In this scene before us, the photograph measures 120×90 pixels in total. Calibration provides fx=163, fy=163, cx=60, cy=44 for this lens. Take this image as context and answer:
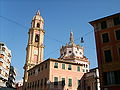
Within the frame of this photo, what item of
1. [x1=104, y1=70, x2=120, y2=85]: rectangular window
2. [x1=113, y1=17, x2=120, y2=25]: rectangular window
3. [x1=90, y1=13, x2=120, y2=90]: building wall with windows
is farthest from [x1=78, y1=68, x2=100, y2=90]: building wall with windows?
[x1=113, y1=17, x2=120, y2=25]: rectangular window

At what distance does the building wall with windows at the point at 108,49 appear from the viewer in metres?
23.0

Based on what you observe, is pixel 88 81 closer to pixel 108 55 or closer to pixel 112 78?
pixel 108 55

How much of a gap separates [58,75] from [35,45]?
31.3 m

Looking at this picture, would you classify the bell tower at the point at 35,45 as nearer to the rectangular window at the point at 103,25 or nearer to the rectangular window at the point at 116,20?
the rectangular window at the point at 103,25

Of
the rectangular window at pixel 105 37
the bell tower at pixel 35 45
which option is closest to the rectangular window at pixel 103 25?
the rectangular window at pixel 105 37

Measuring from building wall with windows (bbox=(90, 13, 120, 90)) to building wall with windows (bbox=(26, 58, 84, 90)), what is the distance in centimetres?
1299

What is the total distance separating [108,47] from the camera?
25047 mm

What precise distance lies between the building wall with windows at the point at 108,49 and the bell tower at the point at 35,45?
3832cm

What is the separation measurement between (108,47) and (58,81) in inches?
592

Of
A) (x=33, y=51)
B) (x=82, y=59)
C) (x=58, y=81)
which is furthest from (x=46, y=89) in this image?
(x=82, y=59)

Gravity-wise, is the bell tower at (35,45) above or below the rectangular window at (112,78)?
above

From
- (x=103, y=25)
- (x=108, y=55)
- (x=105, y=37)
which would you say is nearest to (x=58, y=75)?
(x=108, y=55)

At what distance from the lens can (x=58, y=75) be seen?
3606 centimetres

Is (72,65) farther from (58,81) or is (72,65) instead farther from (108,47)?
(108,47)
